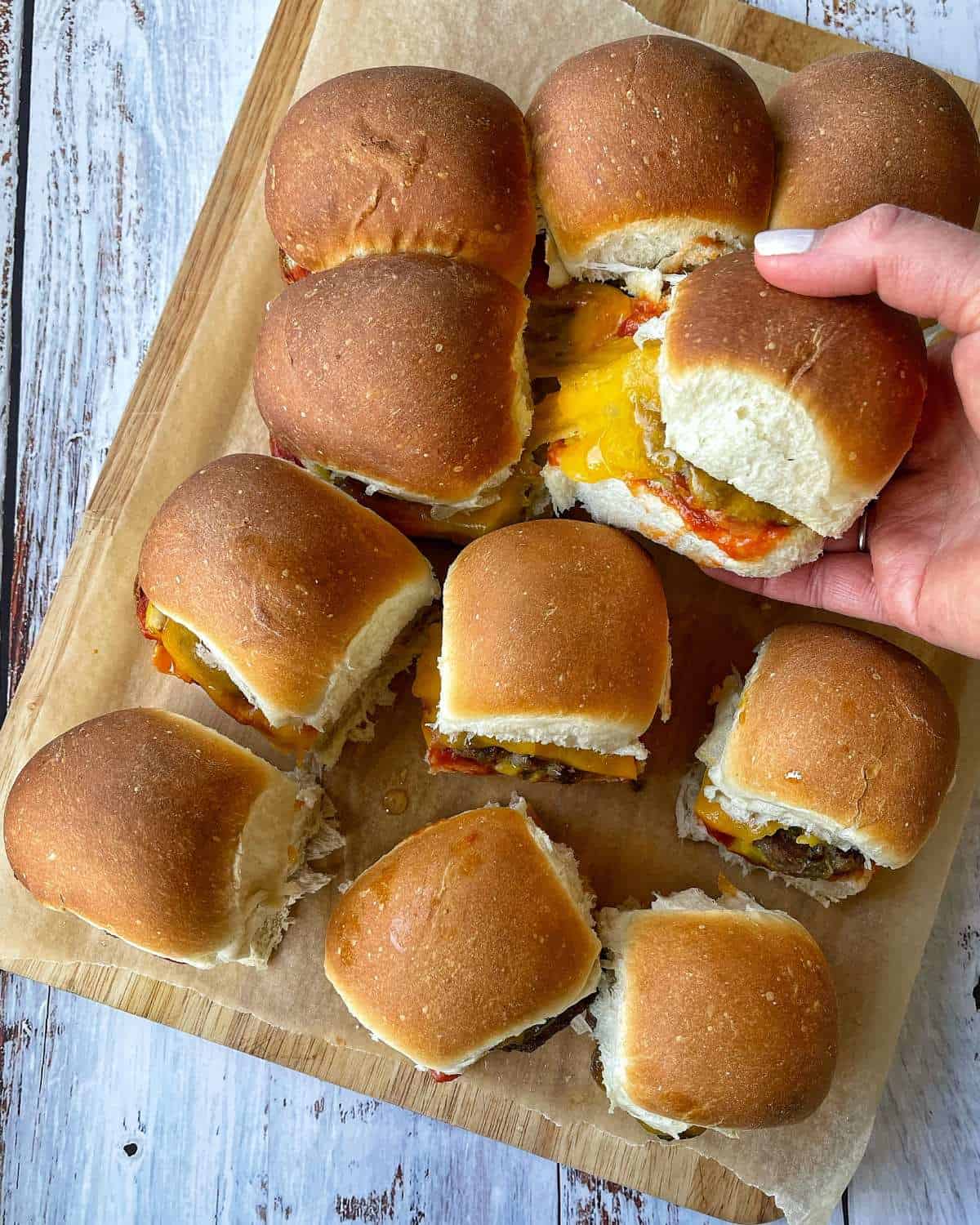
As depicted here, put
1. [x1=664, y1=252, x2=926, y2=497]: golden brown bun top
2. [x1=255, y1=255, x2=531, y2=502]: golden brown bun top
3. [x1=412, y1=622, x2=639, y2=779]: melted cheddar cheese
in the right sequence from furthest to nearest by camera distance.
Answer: [x1=412, y1=622, x2=639, y2=779]: melted cheddar cheese
[x1=255, y1=255, x2=531, y2=502]: golden brown bun top
[x1=664, y1=252, x2=926, y2=497]: golden brown bun top

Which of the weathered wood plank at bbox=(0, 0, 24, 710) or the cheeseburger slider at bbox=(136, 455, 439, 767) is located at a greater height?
the weathered wood plank at bbox=(0, 0, 24, 710)

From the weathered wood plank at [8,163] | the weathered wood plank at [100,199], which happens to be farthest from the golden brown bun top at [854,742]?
the weathered wood plank at [8,163]

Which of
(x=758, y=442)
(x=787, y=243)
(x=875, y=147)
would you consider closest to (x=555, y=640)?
(x=758, y=442)

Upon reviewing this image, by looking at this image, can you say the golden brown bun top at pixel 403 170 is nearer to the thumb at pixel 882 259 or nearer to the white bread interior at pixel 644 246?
the white bread interior at pixel 644 246

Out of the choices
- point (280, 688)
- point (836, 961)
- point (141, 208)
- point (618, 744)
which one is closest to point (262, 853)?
point (280, 688)

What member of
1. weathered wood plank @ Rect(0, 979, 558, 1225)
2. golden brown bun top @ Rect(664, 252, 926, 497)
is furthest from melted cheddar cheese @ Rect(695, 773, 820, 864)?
weathered wood plank @ Rect(0, 979, 558, 1225)

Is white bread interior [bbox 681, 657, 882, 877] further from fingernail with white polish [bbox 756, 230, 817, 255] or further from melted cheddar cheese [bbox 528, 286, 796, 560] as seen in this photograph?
fingernail with white polish [bbox 756, 230, 817, 255]
